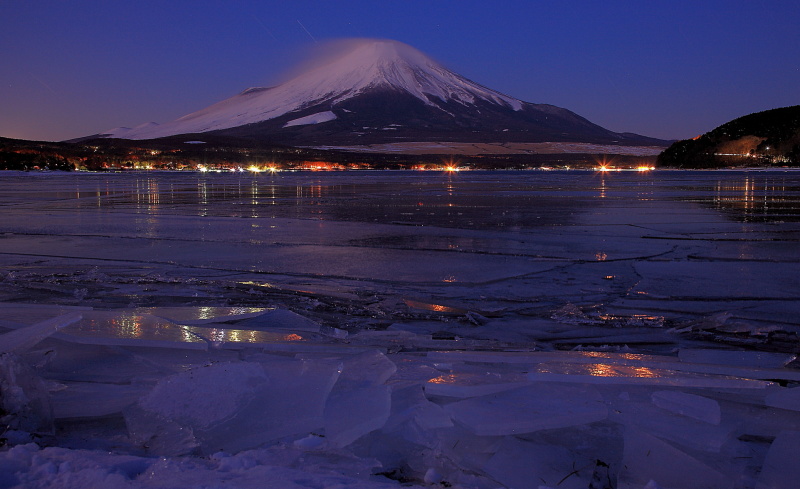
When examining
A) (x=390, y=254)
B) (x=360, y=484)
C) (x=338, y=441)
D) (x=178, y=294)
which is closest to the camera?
(x=360, y=484)

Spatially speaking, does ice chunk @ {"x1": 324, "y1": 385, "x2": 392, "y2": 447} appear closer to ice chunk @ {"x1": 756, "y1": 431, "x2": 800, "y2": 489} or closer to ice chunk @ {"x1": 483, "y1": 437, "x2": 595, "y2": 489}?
ice chunk @ {"x1": 483, "y1": 437, "x2": 595, "y2": 489}

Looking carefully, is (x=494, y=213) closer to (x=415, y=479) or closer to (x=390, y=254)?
(x=390, y=254)

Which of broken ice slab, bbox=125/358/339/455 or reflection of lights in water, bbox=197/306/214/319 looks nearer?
broken ice slab, bbox=125/358/339/455

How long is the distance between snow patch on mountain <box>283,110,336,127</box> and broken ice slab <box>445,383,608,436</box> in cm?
15619

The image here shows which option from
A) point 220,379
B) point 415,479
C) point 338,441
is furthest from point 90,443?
point 415,479

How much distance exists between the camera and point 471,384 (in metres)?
2.41

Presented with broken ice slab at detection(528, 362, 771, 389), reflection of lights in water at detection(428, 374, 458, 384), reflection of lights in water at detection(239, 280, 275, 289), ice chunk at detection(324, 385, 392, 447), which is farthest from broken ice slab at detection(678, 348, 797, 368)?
reflection of lights in water at detection(239, 280, 275, 289)

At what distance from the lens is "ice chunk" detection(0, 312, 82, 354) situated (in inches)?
106

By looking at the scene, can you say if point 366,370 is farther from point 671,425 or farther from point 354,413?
point 671,425

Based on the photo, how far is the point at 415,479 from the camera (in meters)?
1.83

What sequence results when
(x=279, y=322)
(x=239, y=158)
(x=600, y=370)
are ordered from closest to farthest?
1. (x=600, y=370)
2. (x=279, y=322)
3. (x=239, y=158)

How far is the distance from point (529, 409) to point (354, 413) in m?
0.63

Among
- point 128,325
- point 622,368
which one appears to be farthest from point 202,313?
point 622,368

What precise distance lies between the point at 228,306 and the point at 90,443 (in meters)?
2.02
